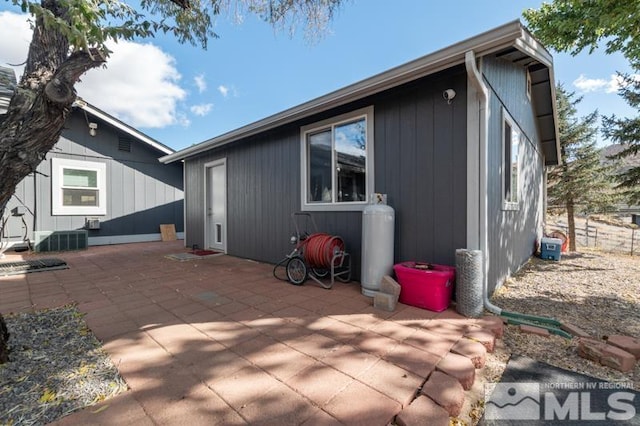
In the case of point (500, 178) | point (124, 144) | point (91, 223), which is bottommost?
point (91, 223)

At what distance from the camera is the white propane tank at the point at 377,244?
338 cm

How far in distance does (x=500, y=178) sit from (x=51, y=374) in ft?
15.9

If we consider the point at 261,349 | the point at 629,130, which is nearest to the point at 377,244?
the point at 261,349

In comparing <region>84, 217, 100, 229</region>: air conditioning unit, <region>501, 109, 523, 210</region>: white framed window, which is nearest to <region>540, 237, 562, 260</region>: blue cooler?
<region>501, 109, 523, 210</region>: white framed window

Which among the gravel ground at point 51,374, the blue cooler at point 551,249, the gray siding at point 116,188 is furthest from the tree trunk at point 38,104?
the blue cooler at point 551,249

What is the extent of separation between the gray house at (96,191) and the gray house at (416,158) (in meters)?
4.06

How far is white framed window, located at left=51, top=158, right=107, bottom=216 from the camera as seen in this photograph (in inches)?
298

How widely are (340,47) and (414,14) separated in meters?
1.55

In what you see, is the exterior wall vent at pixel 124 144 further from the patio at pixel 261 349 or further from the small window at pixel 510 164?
the small window at pixel 510 164

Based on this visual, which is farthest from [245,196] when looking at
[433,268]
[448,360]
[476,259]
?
[448,360]

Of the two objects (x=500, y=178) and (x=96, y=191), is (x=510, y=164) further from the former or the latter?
(x=96, y=191)

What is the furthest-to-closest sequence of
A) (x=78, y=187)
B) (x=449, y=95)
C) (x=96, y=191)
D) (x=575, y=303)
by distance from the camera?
(x=96, y=191)
(x=78, y=187)
(x=575, y=303)
(x=449, y=95)

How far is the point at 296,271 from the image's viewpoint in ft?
13.5

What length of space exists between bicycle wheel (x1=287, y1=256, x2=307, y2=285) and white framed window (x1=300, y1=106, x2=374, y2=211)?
3.36ft
